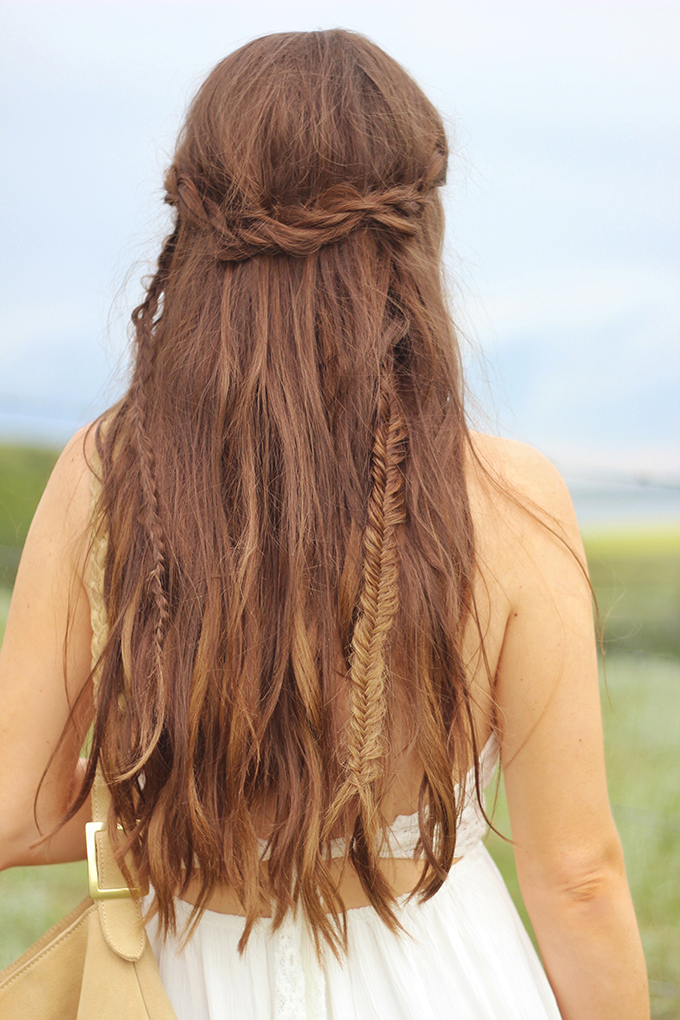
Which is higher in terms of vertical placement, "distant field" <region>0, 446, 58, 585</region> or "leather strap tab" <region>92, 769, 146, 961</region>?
"distant field" <region>0, 446, 58, 585</region>

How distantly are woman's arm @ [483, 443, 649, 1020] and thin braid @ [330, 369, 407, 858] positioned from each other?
4.7 inches

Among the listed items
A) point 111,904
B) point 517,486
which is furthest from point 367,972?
point 517,486

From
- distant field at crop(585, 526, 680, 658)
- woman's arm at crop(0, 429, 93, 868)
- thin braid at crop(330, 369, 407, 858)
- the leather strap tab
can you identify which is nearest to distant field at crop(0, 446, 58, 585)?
woman's arm at crop(0, 429, 93, 868)

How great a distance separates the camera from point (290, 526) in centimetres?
68

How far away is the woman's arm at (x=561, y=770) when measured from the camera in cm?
73

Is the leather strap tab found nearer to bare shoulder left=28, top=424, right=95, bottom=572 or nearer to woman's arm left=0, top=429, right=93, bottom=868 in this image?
woman's arm left=0, top=429, right=93, bottom=868

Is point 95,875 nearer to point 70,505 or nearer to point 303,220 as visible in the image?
point 70,505

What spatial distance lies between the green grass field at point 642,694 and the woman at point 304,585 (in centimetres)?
76

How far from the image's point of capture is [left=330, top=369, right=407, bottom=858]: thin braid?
0.68m

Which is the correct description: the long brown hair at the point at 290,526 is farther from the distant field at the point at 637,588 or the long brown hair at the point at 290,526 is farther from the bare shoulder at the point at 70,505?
the distant field at the point at 637,588

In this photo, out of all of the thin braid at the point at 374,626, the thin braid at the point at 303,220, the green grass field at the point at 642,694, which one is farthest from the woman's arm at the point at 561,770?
the green grass field at the point at 642,694

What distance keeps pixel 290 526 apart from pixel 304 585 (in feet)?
0.18

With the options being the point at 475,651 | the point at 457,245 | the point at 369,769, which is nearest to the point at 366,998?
the point at 369,769

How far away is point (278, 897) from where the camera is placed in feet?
2.38
